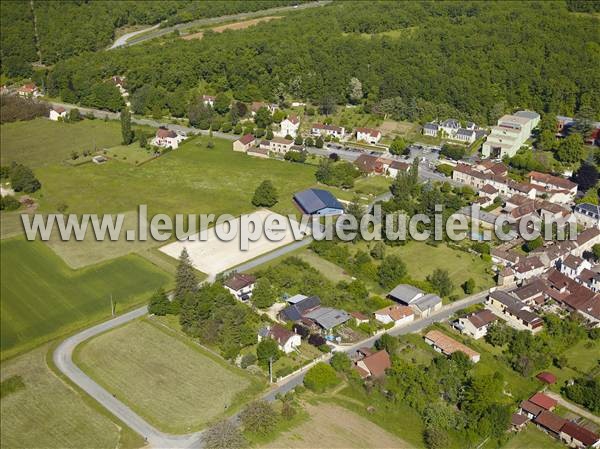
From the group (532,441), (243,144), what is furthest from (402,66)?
(532,441)

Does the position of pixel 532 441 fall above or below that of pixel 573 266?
below

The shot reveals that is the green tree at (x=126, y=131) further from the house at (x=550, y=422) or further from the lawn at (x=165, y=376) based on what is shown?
the house at (x=550, y=422)

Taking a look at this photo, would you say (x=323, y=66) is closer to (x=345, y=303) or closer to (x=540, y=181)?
(x=540, y=181)

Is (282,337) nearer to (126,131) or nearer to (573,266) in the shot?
(573,266)

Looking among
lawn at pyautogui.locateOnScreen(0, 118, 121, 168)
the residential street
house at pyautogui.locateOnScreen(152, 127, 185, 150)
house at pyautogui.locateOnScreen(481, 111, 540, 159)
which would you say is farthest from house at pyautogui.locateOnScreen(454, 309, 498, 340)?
house at pyautogui.locateOnScreen(152, 127, 185, 150)

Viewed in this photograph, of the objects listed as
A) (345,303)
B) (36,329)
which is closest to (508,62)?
(345,303)
